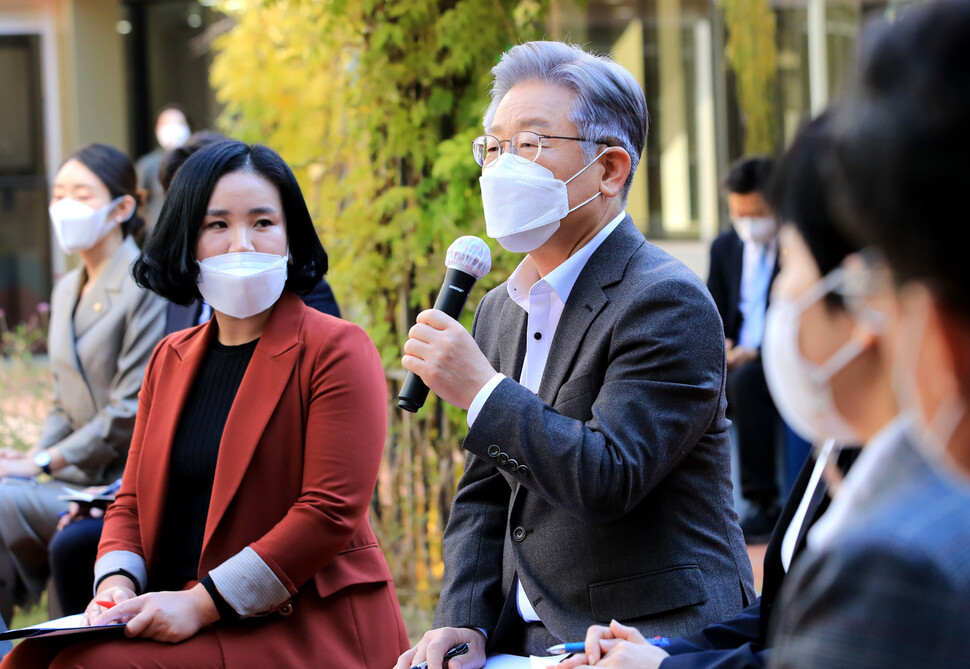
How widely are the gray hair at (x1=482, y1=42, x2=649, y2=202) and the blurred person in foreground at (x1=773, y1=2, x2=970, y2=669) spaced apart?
1.43 meters

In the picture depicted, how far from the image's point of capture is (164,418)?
2.72 metres

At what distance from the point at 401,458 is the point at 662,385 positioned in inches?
115

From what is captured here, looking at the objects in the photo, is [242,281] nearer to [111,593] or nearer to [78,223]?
[111,593]

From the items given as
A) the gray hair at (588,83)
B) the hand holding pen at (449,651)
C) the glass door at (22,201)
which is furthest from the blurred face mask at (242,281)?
the glass door at (22,201)

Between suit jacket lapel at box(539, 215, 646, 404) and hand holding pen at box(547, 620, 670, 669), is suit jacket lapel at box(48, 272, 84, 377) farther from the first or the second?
hand holding pen at box(547, 620, 670, 669)

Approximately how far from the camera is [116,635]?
7.75 feet

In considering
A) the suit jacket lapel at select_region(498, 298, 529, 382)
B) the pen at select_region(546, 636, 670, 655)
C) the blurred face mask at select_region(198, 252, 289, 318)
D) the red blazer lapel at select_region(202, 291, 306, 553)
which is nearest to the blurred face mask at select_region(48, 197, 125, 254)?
the blurred face mask at select_region(198, 252, 289, 318)

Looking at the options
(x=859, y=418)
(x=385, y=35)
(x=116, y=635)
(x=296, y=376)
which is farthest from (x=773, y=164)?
(x=385, y=35)

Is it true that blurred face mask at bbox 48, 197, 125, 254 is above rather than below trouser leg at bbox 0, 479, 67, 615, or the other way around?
above

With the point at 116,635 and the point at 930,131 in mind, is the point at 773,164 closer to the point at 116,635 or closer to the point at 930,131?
the point at 930,131

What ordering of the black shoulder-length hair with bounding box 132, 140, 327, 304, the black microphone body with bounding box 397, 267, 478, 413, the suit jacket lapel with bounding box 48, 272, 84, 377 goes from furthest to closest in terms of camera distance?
Answer: the suit jacket lapel with bounding box 48, 272, 84, 377 → the black shoulder-length hair with bounding box 132, 140, 327, 304 → the black microphone body with bounding box 397, 267, 478, 413

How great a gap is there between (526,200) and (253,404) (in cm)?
86

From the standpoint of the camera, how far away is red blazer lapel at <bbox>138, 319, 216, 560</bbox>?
2637mm

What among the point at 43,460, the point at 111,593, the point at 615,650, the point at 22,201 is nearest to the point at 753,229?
the point at 43,460
